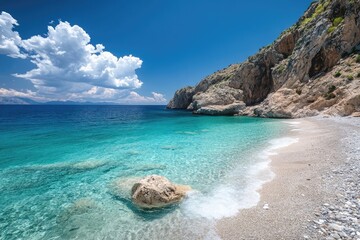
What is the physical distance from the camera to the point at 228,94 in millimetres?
68625

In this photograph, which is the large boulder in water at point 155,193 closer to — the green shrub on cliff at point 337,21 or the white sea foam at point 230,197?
the white sea foam at point 230,197

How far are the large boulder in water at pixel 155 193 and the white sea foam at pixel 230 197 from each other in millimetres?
636

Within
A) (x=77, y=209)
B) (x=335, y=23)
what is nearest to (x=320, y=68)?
(x=335, y=23)

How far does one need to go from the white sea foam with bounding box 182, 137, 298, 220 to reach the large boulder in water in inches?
25.1

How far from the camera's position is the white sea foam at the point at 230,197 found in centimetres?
823

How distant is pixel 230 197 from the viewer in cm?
942

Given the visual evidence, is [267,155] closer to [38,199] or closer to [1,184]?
[38,199]

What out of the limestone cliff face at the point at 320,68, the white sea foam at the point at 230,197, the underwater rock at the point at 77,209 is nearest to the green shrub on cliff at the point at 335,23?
the limestone cliff face at the point at 320,68

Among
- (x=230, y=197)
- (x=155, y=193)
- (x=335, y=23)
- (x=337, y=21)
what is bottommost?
(x=230, y=197)

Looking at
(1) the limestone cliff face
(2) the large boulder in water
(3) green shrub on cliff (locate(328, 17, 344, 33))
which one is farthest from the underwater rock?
(3) green shrub on cliff (locate(328, 17, 344, 33))

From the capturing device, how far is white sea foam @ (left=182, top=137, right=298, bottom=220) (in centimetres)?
823

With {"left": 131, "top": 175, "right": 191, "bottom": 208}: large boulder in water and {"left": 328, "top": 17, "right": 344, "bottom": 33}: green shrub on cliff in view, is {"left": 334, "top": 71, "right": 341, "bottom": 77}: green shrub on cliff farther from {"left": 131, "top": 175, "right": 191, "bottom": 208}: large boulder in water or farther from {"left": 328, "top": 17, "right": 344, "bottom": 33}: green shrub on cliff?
{"left": 131, "top": 175, "right": 191, "bottom": 208}: large boulder in water

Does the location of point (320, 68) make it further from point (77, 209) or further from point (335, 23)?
point (77, 209)

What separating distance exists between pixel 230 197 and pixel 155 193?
3251mm
